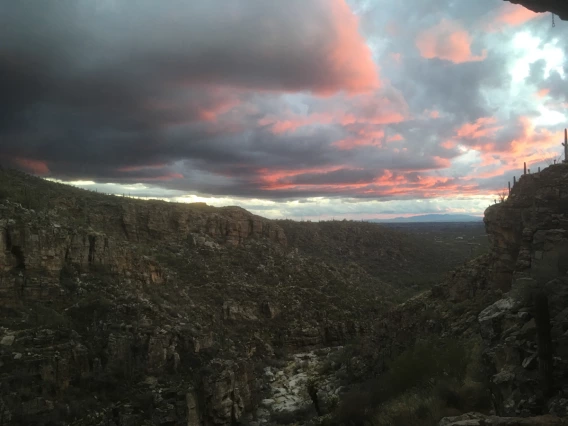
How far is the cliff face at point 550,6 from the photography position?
1109 centimetres

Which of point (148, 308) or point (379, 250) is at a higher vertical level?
point (379, 250)

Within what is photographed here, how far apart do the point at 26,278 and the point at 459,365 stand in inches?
1036

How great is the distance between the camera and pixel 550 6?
37.3 feet

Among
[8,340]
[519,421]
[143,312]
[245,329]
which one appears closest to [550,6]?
[519,421]

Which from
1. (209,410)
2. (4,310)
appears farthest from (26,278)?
(209,410)

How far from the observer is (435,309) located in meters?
26.9

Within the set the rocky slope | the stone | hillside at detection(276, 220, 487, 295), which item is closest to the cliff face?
the rocky slope

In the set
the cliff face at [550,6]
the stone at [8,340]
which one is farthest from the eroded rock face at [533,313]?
the stone at [8,340]

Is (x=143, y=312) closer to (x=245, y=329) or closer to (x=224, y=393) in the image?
(x=224, y=393)

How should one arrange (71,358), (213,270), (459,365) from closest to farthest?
1. (459,365)
2. (71,358)
3. (213,270)

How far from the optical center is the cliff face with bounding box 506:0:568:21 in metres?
11.1

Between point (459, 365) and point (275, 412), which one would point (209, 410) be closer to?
point (275, 412)

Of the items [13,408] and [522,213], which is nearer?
[13,408]

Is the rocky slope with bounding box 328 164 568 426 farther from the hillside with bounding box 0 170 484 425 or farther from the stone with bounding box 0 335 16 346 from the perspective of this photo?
the stone with bounding box 0 335 16 346
